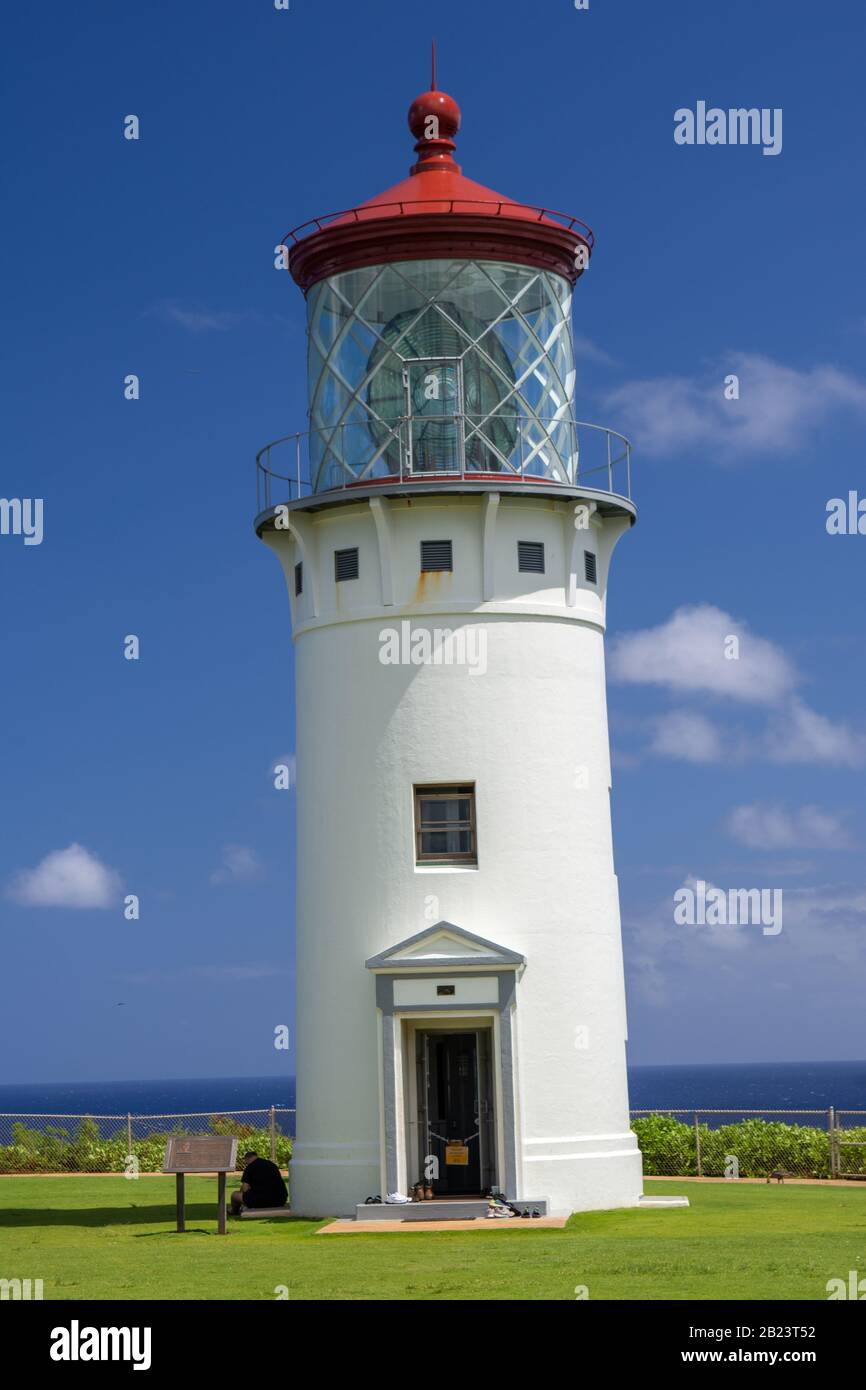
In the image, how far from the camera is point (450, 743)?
25.6m

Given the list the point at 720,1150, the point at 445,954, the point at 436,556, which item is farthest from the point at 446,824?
the point at 720,1150

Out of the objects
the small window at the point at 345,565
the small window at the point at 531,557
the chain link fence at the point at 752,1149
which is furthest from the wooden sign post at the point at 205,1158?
the chain link fence at the point at 752,1149

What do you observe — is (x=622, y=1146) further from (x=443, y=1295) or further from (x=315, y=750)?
(x=443, y=1295)

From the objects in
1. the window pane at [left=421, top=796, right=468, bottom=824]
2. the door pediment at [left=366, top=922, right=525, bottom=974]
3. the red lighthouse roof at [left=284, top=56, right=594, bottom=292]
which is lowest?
the door pediment at [left=366, top=922, right=525, bottom=974]

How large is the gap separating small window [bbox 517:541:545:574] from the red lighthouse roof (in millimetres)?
3883

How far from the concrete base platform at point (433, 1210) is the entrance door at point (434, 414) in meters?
9.49

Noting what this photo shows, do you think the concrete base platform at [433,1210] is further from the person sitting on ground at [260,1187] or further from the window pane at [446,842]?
the window pane at [446,842]

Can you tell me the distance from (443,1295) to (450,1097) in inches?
400

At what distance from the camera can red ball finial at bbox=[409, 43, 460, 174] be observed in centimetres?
2744

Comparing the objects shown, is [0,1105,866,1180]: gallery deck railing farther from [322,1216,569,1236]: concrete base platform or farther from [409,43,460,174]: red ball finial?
[409,43,460,174]: red ball finial

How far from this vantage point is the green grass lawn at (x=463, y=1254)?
52.0ft

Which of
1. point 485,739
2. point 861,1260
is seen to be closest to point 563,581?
point 485,739

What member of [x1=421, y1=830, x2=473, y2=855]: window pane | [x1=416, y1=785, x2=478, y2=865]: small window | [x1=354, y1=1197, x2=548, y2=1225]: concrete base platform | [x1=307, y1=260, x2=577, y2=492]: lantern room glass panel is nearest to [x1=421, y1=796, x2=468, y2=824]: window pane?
[x1=416, y1=785, x2=478, y2=865]: small window
